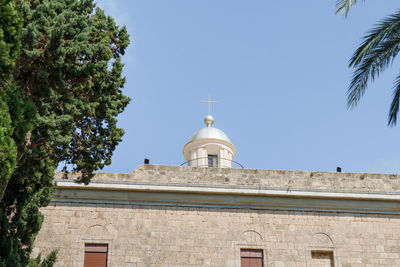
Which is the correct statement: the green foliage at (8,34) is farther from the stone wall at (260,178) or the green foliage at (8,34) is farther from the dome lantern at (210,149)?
the dome lantern at (210,149)

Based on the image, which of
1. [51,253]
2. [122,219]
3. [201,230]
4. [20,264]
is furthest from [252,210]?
[20,264]

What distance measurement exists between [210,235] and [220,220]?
19.2 inches

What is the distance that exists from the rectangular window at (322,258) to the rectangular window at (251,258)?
1.38 metres

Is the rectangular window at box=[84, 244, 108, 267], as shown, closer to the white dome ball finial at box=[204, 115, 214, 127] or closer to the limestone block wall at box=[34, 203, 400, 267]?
the limestone block wall at box=[34, 203, 400, 267]

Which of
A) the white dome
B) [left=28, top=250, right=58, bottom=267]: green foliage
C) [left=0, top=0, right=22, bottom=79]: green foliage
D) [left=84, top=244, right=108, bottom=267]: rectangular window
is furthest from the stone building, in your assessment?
the white dome

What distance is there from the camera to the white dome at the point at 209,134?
2272 centimetres

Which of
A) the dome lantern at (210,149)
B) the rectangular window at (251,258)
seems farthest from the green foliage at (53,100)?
the dome lantern at (210,149)

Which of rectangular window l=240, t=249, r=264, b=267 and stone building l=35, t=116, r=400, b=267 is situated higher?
stone building l=35, t=116, r=400, b=267

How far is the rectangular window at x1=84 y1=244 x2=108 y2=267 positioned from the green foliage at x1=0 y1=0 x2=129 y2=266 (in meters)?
2.55

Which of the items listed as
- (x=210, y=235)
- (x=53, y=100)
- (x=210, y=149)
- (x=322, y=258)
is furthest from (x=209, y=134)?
(x=53, y=100)

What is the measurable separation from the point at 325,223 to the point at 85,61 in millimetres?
8050

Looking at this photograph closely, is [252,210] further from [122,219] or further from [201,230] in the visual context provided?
[122,219]

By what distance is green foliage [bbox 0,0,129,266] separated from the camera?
33.0 feet

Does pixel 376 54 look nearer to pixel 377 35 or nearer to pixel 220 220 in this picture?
pixel 377 35
